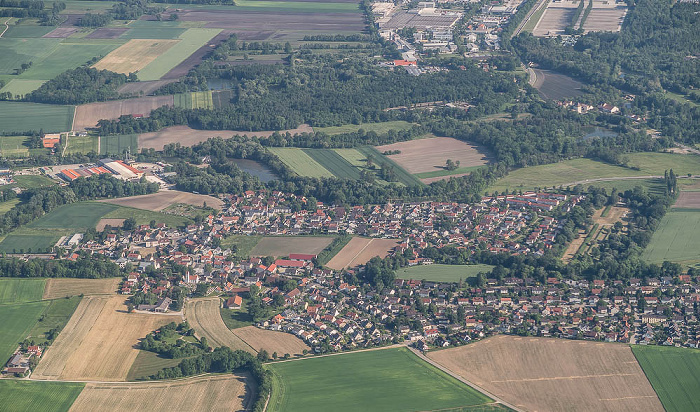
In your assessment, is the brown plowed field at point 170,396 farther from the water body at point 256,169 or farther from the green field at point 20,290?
the water body at point 256,169

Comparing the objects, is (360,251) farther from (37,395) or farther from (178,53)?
(178,53)

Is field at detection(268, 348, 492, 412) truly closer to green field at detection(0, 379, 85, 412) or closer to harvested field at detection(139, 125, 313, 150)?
green field at detection(0, 379, 85, 412)

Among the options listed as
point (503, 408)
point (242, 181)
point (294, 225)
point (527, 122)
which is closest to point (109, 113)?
point (242, 181)

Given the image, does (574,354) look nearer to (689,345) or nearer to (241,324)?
(689,345)

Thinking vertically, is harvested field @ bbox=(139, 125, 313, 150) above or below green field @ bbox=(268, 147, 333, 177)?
above

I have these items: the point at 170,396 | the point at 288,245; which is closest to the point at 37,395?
the point at 170,396

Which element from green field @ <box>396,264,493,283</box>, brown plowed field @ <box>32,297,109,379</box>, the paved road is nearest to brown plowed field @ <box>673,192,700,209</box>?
green field @ <box>396,264,493,283</box>
